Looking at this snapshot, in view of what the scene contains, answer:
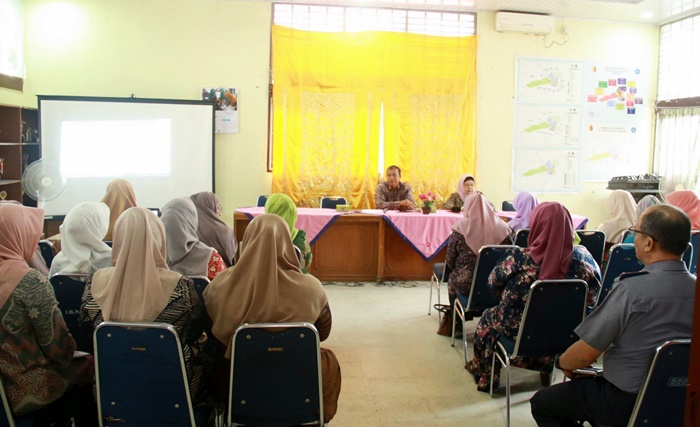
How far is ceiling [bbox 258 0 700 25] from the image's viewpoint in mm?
6606

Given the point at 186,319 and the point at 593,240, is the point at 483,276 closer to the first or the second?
the point at 593,240

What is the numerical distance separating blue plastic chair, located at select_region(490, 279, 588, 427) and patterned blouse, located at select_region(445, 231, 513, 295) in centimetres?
100

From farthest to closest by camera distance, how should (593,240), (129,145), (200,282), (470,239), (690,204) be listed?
1. (129,145)
2. (690,204)
3. (593,240)
4. (470,239)
5. (200,282)

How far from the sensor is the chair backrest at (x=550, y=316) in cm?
255

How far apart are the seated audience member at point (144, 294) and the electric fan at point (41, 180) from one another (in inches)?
148

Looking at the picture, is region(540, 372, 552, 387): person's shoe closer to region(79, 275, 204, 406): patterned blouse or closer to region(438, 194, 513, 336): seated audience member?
region(438, 194, 513, 336): seated audience member

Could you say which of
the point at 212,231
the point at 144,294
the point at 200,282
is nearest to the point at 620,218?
the point at 212,231

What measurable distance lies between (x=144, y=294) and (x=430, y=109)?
18.2 feet

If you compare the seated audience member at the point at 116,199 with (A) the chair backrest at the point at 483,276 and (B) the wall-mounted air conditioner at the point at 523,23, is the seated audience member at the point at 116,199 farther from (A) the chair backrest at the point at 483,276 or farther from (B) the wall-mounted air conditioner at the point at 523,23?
(B) the wall-mounted air conditioner at the point at 523,23

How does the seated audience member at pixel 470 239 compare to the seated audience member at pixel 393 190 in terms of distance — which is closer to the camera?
the seated audience member at pixel 470 239

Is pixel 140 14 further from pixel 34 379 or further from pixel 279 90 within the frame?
pixel 34 379

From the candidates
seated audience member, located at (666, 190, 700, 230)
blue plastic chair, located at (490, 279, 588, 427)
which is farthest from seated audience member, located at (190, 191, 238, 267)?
seated audience member, located at (666, 190, 700, 230)

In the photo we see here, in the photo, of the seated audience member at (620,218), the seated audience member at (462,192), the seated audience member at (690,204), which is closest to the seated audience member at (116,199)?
the seated audience member at (462,192)

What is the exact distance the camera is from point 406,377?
3312mm
